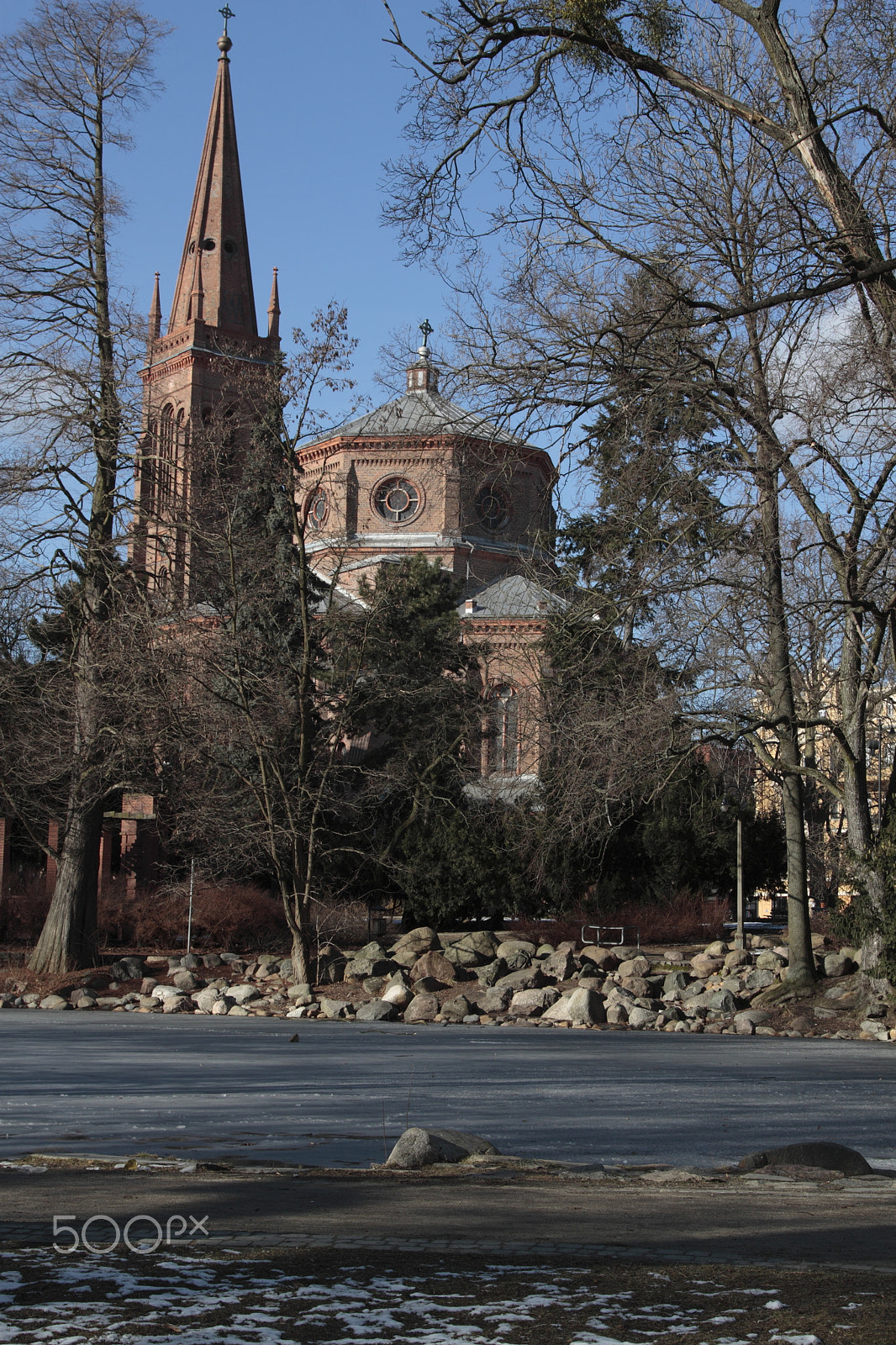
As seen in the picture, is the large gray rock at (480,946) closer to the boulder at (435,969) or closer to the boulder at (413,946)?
the boulder at (413,946)

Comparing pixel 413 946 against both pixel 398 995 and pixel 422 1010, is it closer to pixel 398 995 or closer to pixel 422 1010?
pixel 398 995

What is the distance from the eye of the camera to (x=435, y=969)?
802 inches

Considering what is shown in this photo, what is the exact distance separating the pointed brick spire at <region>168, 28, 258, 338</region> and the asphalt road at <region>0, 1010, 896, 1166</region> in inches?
2192

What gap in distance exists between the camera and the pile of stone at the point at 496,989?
56.1 ft

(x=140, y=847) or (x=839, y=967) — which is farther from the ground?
(x=140, y=847)

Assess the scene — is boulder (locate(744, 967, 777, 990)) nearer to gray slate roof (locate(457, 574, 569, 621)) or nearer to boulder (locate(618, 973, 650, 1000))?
boulder (locate(618, 973, 650, 1000))

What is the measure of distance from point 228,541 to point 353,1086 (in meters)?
12.5

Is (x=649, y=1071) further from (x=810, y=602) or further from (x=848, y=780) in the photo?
(x=848, y=780)

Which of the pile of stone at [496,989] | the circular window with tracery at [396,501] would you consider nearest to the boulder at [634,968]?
the pile of stone at [496,989]

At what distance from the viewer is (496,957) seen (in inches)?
888

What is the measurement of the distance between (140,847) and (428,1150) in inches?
1021

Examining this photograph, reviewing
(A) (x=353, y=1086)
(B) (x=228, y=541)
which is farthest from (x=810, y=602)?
(B) (x=228, y=541)

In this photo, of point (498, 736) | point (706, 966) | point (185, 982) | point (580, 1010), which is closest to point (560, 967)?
point (706, 966)

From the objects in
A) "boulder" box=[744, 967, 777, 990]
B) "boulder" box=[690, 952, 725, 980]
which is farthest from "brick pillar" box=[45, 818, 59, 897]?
"boulder" box=[744, 967, 777, 990]
